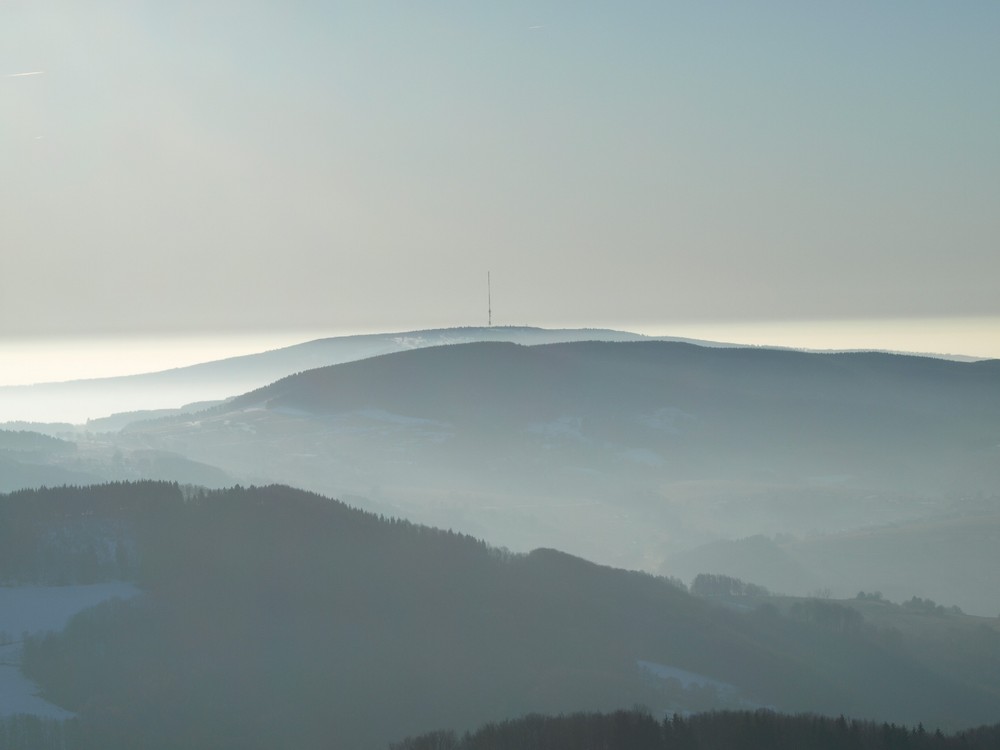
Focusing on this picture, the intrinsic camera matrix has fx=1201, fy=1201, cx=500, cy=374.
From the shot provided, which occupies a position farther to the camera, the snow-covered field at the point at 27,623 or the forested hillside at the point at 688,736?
the snow-covered field at the point at 27,623

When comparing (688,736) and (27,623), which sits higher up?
(27,623)

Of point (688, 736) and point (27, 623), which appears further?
point (27, 623)

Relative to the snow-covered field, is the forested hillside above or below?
below

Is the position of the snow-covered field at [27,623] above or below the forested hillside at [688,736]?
above

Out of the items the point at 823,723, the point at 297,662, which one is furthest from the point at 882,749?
the point at 297,662

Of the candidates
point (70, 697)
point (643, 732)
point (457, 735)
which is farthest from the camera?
point (457, 735)

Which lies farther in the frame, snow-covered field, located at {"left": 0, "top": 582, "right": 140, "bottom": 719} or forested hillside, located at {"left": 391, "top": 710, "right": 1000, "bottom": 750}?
snow-covered field, located at {"left": 0, "top": 582, "right": 140, "bottom": 719}

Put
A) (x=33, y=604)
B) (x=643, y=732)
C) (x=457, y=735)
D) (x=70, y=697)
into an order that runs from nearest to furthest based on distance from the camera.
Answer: (x=643, y=732), (x=70, y=697), (x=457, y=735), (x=33, y=604)

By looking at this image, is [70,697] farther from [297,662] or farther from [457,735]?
[457,735]
